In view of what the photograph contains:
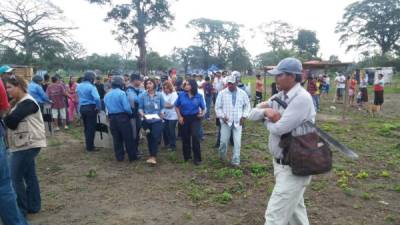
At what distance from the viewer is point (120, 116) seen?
7008mm

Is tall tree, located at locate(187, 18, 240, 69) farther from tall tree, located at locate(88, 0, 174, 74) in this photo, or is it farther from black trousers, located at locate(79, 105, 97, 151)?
black trousers, located at locate(79, 105, 97, 151)

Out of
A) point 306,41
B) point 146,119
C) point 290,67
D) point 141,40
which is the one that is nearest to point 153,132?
point 146,119

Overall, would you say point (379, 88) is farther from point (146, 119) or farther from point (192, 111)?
point (146, 119)

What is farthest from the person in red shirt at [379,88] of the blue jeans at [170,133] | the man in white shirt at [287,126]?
the man in white shirt at [287,126]

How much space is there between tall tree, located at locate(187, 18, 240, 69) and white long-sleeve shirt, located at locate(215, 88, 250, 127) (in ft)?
231

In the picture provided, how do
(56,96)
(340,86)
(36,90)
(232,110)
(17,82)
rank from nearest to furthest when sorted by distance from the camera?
(17,82), (232,110), (36,90), (56,96), (340,86)

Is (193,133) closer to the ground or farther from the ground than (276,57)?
closer to the ground

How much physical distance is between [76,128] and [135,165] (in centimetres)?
526

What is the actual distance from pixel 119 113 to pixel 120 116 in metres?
0.06

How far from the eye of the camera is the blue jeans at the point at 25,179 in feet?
13.5

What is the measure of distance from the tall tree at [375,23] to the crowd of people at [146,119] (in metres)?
50.7

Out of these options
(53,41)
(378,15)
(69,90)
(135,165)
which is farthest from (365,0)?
(135,165)

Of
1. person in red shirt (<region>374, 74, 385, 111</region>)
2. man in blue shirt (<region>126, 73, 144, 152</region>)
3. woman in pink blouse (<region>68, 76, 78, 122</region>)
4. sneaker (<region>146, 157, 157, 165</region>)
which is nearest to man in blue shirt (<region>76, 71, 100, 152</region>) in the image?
man in blue shirt (<region>126, 73, 144, 152</region>)

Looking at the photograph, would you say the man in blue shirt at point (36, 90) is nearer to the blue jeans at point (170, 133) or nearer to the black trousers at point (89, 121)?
the black trousers at point (89, 121)
